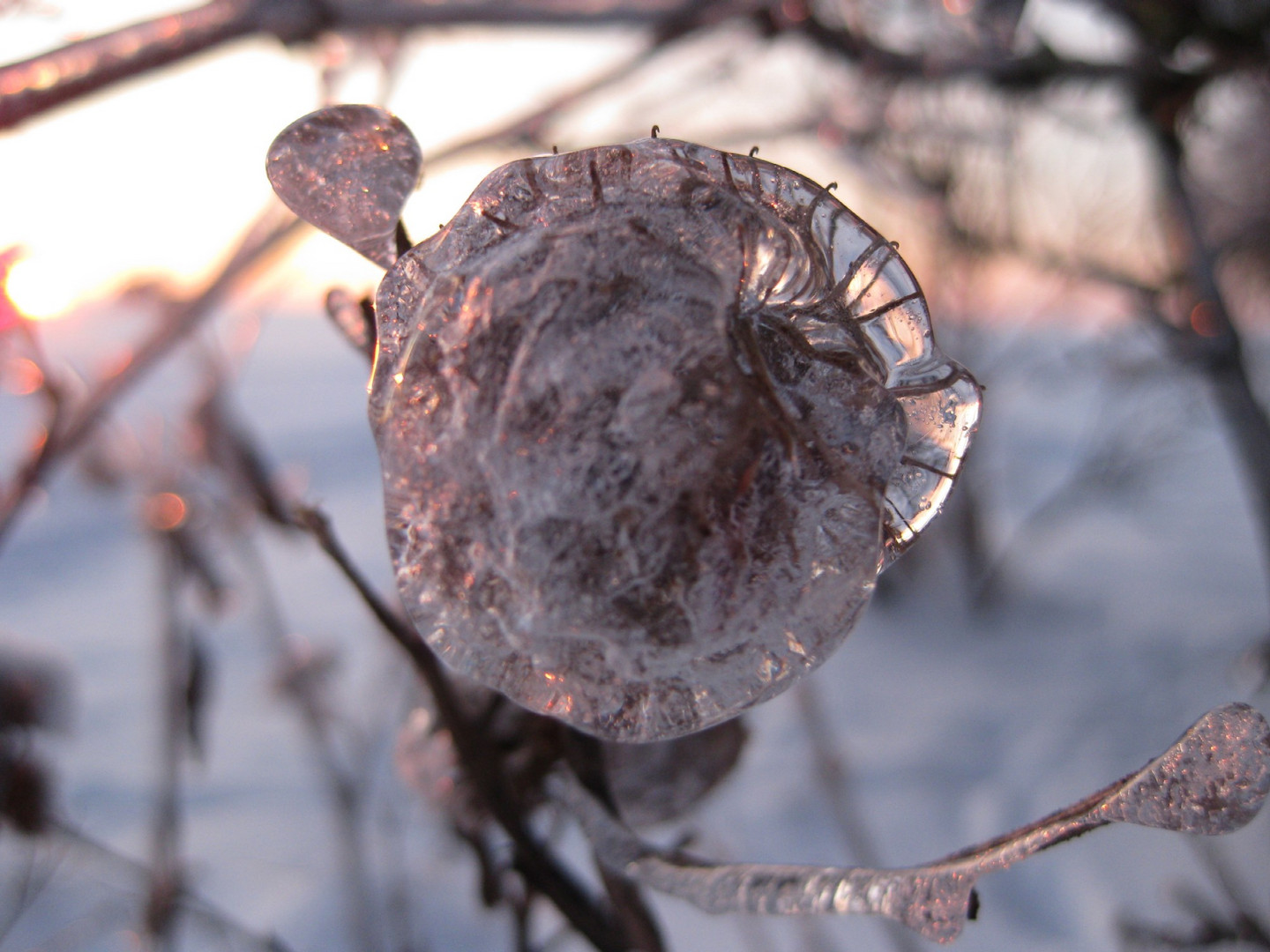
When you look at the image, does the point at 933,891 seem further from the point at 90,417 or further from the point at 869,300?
the point at 90,417

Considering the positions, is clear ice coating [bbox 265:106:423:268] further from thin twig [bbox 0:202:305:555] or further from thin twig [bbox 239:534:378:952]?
thin twig [bbox 239:534:378:952]

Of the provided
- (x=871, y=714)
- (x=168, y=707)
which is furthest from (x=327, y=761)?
(x=871, y=714)

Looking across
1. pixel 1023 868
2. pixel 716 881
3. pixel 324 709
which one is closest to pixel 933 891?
pixel 716 881

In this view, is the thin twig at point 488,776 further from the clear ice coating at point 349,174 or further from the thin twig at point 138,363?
the thin twig at point 138,363

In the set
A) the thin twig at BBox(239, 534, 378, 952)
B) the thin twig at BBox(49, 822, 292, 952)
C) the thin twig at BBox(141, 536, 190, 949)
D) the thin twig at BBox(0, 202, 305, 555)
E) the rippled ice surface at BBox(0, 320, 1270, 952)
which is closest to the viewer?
the thin twig at BBox(49, 822, 292, 952)

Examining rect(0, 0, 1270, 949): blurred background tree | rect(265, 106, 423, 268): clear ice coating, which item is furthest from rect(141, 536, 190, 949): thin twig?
rect(265, 106, 423, 268): clear ice coating

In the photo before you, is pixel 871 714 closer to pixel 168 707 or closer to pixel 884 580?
pixel 884 580

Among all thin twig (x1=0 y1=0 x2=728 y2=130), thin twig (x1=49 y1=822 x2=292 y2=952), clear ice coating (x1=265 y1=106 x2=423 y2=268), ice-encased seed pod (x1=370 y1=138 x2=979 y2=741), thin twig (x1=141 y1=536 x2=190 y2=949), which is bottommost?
thin twig (x1=141 y1=536 x2=190 y2=949)
